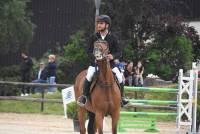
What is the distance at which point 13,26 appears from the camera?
32281mm

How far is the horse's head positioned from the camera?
1166 centimetres

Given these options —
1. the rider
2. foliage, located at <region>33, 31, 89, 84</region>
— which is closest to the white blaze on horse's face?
the rider

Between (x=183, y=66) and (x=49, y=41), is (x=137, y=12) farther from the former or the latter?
(x=49, y=41)

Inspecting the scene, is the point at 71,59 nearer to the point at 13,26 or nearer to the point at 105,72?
the point at 13,26

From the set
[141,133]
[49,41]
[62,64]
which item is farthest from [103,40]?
[49,41]

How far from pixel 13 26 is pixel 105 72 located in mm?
20839

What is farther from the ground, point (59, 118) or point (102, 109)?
point (102, 109)

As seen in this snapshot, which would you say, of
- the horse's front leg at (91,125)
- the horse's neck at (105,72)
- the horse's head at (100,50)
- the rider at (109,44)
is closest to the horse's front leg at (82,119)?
the horse's front leg at (91,125)

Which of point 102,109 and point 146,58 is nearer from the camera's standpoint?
point 102,109

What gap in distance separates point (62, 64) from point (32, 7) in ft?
18.5

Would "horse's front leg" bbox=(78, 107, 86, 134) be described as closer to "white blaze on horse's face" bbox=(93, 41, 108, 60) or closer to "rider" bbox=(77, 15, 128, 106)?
"rider" bbox=(77, 15, 128, 106)

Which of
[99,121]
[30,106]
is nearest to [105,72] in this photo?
[99,121]

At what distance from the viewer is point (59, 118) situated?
21.4 metres

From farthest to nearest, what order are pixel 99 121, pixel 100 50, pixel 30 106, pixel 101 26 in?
pixel 30 106, pixel 101 26, pixel 99 121, pixel 100 50
